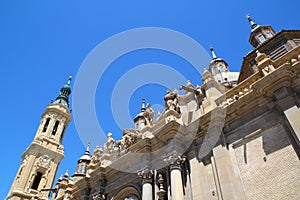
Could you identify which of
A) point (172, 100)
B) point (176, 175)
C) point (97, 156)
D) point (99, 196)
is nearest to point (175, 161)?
point (176, 175)

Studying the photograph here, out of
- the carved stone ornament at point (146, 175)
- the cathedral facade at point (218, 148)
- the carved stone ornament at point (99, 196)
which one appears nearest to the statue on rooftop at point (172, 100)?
the cathedral facade at point (218, 148)

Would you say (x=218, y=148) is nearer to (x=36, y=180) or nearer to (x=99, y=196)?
(x=99, y=196)

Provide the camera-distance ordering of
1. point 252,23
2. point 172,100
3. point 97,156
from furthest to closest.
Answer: point 252,23 < point 97,156 < point 172,100

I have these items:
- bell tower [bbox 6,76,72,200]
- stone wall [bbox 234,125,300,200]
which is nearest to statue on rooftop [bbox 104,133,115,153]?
stone wall [bbox 234,125,300,200]

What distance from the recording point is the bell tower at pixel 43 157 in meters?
34.3

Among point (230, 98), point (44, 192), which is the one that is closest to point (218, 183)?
point (230, 98)

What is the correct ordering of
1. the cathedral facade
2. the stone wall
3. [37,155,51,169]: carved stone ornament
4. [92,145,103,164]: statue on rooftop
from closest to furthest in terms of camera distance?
the stone wall
the cathedral facade
[92,145,103,164]: statue on rooftop
[37,155,51,169]: carved stone ornament

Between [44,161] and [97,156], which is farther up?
[44,161]

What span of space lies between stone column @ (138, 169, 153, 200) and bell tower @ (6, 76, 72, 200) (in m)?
23.1

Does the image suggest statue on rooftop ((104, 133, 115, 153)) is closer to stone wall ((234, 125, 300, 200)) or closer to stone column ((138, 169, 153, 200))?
stone column ((138, 169, 153, 200))

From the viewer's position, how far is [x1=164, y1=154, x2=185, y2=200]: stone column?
11.1 metres

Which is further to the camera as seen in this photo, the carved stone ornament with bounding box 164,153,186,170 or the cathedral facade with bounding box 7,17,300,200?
the carved stone ornament with bounding box 164,153,186,170

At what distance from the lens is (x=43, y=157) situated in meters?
38.9

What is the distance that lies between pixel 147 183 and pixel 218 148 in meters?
4.26
